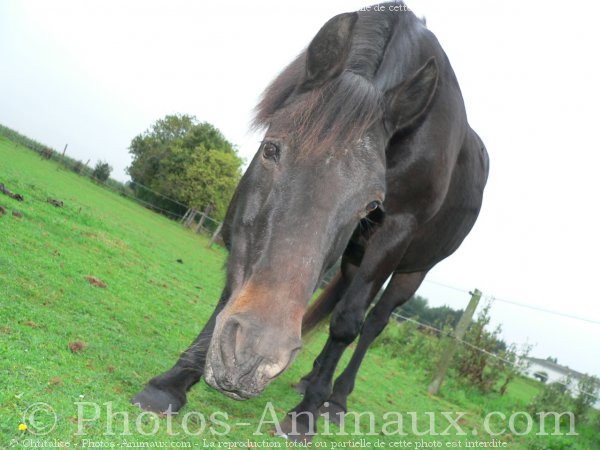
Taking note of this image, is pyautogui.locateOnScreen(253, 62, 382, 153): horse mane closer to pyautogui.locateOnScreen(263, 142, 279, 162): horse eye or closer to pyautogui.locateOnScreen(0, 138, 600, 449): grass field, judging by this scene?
pyautogui.locateOnScreen(263, 142, 279, 162): horse eye

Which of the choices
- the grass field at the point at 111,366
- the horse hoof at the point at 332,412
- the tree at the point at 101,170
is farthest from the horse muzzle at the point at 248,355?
the tree at the point at 101,170

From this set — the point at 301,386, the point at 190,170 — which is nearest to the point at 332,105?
the point at 301,386

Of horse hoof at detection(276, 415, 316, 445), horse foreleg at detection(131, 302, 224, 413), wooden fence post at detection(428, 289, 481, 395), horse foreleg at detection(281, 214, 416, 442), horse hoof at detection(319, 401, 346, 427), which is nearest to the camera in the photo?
horse foreleg at detection(131, 302, 224, 413)

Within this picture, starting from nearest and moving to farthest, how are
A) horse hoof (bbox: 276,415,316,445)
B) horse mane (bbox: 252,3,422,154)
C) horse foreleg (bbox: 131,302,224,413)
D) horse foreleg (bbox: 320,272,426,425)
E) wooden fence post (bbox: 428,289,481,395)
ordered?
horse mane (bbox: 252,3,422,154)
horse foreleg (bbox: 131,302,224,413)
horse hoof (bbox: 276,415,316,445)
horse foreleg (bbox: 320,272,426,425)
wooden fence post (bbox: 428,289,481,395)

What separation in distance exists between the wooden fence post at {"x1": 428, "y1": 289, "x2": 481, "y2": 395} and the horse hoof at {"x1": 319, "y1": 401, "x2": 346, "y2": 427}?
4509 mm

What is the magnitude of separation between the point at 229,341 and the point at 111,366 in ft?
4.68

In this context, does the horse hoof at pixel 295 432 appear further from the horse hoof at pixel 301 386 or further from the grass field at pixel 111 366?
the horse hoof at pixel 301 386

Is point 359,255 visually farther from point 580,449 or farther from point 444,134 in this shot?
point 580,449

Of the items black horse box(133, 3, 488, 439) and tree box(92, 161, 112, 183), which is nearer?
black horse box(133, 3, 488, 439)

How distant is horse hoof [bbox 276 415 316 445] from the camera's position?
312 cm

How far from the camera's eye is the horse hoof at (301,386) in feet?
14.8

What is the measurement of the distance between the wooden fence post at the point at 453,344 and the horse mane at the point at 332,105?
662 centimetres

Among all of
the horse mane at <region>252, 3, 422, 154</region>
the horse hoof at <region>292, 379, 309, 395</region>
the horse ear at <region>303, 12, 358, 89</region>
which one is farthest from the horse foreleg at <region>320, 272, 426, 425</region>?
the horse ear at <region>303, 12, 358, 89</region>

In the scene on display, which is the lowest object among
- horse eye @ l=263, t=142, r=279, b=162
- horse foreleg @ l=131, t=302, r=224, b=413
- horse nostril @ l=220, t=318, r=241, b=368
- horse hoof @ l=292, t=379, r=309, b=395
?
horse hoof @ l=292, t=379, r=309, b=395
